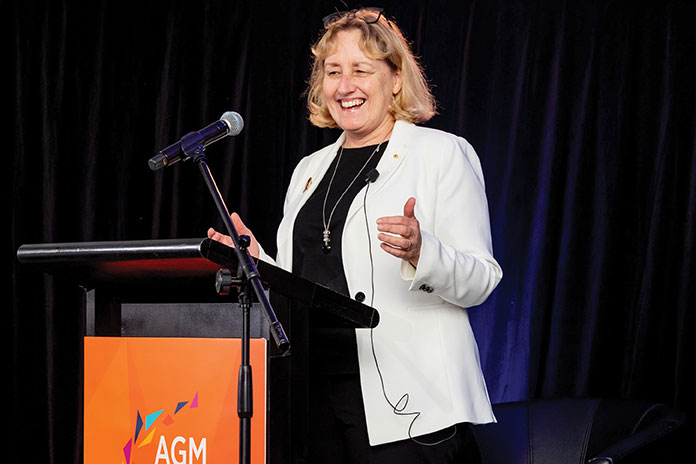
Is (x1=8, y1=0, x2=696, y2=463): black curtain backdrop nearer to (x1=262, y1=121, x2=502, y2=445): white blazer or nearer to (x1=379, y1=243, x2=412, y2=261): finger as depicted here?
(x1=262, y1=121, x2=502, y2=445): white blazer

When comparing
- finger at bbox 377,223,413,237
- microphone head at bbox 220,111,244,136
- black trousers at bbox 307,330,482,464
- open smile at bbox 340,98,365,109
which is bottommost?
black trousers at bbox 307,330,482,464

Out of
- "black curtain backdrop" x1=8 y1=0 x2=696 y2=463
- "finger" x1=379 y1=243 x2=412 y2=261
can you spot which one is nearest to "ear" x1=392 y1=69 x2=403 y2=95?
"finger" x1=379 y1=243 x2=412 y2=261

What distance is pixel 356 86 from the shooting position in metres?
2.10

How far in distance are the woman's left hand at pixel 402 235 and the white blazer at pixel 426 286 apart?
0.13ft

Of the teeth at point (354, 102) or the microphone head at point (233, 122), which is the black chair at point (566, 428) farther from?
the microphone head at point (233, 122)

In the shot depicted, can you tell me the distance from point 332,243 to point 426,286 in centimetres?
32

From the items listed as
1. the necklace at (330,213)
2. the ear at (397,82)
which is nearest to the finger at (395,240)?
the necklace at (330,213)

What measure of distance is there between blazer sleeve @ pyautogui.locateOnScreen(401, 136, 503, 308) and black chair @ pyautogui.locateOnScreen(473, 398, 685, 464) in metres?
0.80

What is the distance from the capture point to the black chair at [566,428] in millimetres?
2328

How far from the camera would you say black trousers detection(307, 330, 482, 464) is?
1686 millimetres

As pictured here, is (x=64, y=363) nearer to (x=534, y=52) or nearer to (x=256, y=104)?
(x=256, y=104)

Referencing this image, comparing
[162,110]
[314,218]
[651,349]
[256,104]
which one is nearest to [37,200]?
[162,110]

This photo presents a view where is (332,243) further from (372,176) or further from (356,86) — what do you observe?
(356,86)

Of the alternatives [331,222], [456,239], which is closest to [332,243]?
[331,222]
